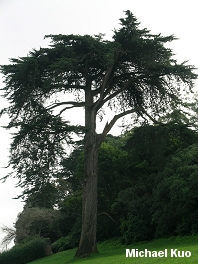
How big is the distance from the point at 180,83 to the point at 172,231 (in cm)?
863

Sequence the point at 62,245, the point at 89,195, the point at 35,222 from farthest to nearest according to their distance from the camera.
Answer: the point at 35,222 < the point at 62,245 < the point at 89,195

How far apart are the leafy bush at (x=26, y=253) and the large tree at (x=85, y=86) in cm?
1629

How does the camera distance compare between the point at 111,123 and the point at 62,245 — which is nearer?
the point at 111,123

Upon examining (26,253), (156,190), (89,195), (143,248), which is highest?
(156,190)

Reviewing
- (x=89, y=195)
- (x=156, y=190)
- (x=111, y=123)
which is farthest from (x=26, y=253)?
(x=111, y=123)

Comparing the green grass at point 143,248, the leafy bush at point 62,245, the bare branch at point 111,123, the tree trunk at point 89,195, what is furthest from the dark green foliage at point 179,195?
the leafy bush at point 62,245

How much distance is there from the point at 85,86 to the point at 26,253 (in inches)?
755

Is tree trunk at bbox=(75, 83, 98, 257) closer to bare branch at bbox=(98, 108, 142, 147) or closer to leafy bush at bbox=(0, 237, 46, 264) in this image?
bare branch at bbox=(98, 108, 142, 147)

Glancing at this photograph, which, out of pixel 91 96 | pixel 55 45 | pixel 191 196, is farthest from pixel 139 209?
pixel 55 45

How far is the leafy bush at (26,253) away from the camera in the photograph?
34000 mm

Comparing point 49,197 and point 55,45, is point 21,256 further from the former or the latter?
point 55,45

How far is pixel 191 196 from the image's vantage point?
18.3m

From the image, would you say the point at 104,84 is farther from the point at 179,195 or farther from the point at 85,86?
the point at 179,195

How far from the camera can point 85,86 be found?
22094 millimetres
